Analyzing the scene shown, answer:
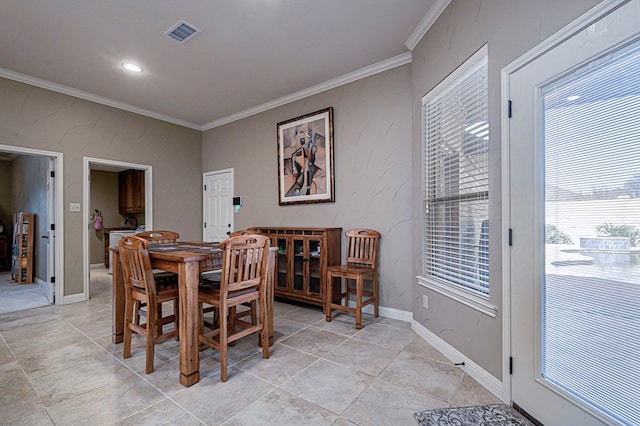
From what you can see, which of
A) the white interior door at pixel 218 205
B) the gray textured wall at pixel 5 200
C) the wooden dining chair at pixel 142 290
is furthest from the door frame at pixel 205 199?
the gray textured wall at pixel 5 200

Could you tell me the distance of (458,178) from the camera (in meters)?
2.34

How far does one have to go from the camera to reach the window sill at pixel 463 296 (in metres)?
1.89

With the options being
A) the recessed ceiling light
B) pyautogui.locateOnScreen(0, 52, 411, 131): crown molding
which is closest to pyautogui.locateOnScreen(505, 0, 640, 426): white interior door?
pyautogui.locateOnScreen(0, 52, 411, 131): crown molding

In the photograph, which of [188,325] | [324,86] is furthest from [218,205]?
[188,325]

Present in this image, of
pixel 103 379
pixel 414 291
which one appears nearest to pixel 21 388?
pixel 103 379

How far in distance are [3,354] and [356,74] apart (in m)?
4.34

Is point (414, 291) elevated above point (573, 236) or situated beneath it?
situated beneath

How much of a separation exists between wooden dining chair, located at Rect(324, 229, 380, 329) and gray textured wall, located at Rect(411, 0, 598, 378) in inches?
24.5

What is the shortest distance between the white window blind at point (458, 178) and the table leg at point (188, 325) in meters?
1.96

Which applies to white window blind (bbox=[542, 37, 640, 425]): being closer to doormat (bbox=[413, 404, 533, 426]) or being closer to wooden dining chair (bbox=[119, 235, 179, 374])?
doormat (bbox=[413, 404, 533, 426])

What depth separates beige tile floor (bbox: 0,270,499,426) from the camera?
5.47 ft

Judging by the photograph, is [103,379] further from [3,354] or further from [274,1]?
[274,1]

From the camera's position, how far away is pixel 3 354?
2436 mm

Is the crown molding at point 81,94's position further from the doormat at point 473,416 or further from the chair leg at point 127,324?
the doormat at point 473,416
